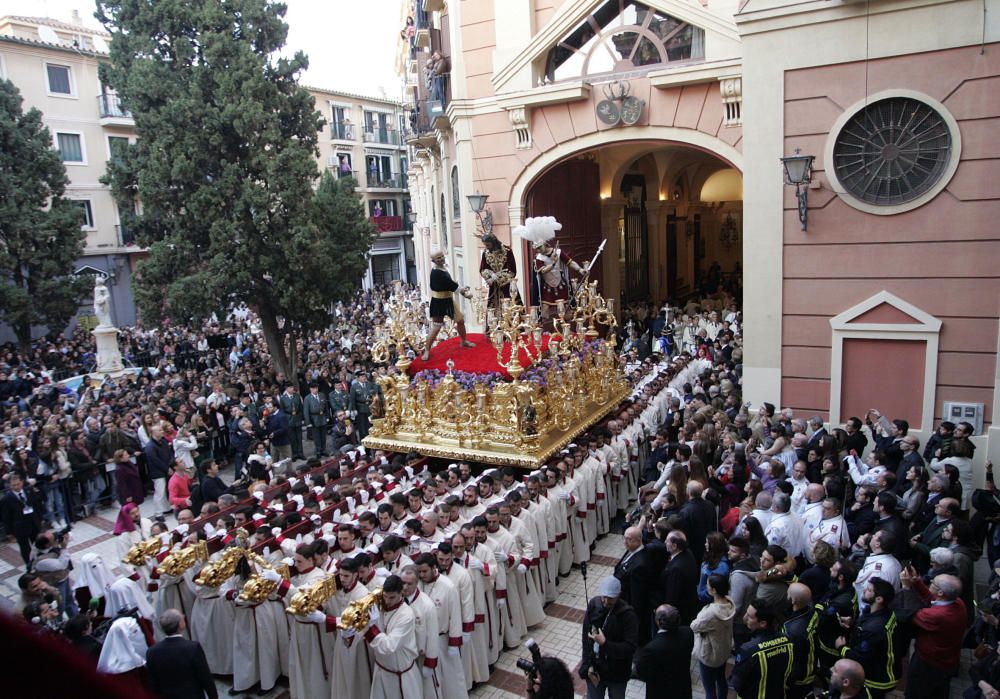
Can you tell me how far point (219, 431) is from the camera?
47.0ft

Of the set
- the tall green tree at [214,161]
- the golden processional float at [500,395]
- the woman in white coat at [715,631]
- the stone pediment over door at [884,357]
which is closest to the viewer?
the woman in white coat at [715,631]

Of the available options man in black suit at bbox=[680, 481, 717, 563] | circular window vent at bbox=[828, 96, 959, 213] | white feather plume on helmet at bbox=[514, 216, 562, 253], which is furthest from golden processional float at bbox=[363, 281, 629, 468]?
circular window vent at bbox=[828, 96, 959, 213]

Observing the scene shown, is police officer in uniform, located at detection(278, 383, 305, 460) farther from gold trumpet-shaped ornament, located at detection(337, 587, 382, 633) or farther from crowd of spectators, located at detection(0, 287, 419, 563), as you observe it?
gold trumpet-shaped ornament, located at detection(337, 587, 382, 633)

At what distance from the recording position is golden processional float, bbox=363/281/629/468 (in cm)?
1004

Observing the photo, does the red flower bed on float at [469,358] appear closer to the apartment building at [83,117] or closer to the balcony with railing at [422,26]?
the balcony with railing at [422,26]

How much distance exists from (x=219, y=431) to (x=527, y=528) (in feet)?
29.3

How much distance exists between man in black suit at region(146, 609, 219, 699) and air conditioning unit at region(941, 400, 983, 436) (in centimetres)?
1000

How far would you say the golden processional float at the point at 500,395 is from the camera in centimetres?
1004

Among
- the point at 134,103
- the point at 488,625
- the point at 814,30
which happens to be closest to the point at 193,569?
the point at 488,625

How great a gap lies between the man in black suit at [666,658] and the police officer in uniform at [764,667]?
0.38 meters

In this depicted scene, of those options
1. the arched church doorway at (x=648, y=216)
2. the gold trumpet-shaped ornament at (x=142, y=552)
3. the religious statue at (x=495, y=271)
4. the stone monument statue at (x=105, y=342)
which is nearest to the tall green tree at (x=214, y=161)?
the stone monument statue at (x=105, y=342)

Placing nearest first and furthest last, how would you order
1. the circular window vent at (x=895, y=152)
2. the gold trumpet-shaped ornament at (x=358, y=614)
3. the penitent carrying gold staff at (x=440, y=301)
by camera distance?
1. the gold trumpet-shaped ornament at (x=358, y=614)
2. the circular window vent at (x=895, y=152)
3. the penitent carrying gold staff at (x=440, y=301)

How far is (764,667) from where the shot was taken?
15.9 feet

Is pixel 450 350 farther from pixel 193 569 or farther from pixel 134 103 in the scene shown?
pixel 134 103
